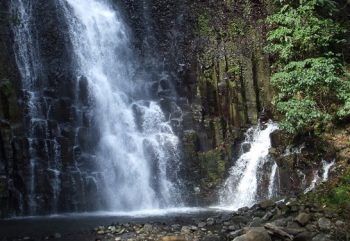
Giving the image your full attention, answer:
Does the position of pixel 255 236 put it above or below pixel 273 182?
below

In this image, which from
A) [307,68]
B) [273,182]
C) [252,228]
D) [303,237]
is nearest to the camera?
[303,237]

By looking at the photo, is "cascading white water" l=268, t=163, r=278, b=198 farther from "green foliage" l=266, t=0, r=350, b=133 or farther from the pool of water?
the pool of water

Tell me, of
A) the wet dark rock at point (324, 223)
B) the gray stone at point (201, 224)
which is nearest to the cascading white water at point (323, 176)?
the gray stone at point (201, 224)

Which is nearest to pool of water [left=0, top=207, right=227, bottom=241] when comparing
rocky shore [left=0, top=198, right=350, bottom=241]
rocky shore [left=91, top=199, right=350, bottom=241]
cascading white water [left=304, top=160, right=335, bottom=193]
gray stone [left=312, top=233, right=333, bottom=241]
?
rocky shore [left=0, top=198, right=350, bottom=241]

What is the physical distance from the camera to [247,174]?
1769 centimetres

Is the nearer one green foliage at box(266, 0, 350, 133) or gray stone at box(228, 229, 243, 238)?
gray stone at box(228, 229, 243, 238)

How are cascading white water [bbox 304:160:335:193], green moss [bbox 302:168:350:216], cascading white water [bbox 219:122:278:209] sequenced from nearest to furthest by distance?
green moss [bbox 302:168:350:216] < cascading white water [bbox 304:160:335:193] < cascading white water [bbox 219:122:278:209]

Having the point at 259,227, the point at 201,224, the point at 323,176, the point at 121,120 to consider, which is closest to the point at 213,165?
the point at 121,120

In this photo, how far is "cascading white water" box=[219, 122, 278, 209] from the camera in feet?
56.6

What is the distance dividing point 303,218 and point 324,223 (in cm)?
46

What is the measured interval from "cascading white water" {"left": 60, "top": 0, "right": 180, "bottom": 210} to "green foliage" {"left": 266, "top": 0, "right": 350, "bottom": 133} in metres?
5.13

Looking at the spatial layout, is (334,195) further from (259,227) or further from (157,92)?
(157,92)

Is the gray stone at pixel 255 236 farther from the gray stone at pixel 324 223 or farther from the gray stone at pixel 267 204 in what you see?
the gray stone at pixel 267 204

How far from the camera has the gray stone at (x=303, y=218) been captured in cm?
1055
